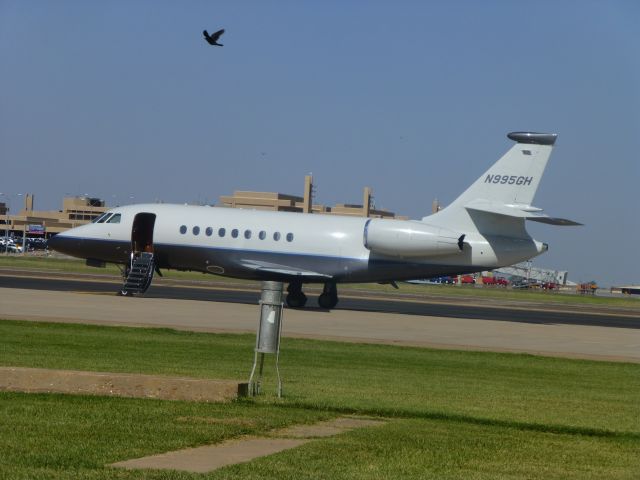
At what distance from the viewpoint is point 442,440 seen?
463 inches

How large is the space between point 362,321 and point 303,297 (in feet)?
21.4

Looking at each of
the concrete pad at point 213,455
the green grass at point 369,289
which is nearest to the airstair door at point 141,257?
the green grass at point 369,289

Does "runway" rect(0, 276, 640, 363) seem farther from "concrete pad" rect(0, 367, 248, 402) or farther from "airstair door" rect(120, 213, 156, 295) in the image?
"concrete pad" rect(0, 367, 248, 402)

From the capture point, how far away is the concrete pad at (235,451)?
968cm

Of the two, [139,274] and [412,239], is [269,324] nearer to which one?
[412,239]

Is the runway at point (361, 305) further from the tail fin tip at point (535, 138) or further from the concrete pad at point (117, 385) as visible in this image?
the concrete pad at point (117, 385)

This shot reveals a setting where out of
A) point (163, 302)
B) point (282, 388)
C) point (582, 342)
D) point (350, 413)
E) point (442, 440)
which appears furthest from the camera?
point (163, 302)

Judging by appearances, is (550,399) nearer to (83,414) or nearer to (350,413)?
(350,413)

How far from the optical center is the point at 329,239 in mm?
41188

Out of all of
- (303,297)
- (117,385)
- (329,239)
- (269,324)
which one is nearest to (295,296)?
(303,297)

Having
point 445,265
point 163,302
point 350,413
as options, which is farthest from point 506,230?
point 350,413

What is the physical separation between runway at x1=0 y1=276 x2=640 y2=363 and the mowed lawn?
5.47m

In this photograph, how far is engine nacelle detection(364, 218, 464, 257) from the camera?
130ft

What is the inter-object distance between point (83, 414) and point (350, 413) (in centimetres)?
342
